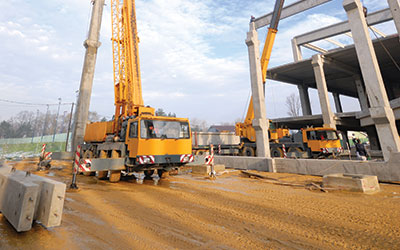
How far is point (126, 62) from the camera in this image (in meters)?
11.9

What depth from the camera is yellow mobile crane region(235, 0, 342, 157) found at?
14492mm

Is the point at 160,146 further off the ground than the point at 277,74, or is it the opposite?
the point at 277,74

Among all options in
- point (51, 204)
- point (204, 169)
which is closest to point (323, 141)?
point (204, 169)

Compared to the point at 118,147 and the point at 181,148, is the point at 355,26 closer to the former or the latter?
the point at 181,148

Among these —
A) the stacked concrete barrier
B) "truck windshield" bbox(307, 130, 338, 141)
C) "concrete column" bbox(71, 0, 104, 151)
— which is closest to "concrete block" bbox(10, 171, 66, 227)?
the stacked concrete barrier

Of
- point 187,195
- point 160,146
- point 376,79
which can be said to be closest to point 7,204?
point 187,195

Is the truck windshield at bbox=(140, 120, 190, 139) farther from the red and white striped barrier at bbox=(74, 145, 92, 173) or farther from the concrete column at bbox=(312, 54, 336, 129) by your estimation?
the concrete column at bbox=(312, 54, 336, 129)

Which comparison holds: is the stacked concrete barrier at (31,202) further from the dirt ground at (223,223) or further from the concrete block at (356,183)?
the concrete block at (356,183)

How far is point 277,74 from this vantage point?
26.2m

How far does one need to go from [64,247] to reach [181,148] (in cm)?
537

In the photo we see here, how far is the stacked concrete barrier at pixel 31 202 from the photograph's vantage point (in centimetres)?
278

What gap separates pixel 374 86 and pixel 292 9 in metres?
12.8

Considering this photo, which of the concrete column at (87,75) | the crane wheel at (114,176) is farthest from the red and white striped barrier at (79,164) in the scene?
the concrete column at (87,75)

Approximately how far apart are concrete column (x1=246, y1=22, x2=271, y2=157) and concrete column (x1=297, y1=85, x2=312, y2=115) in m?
16.3
